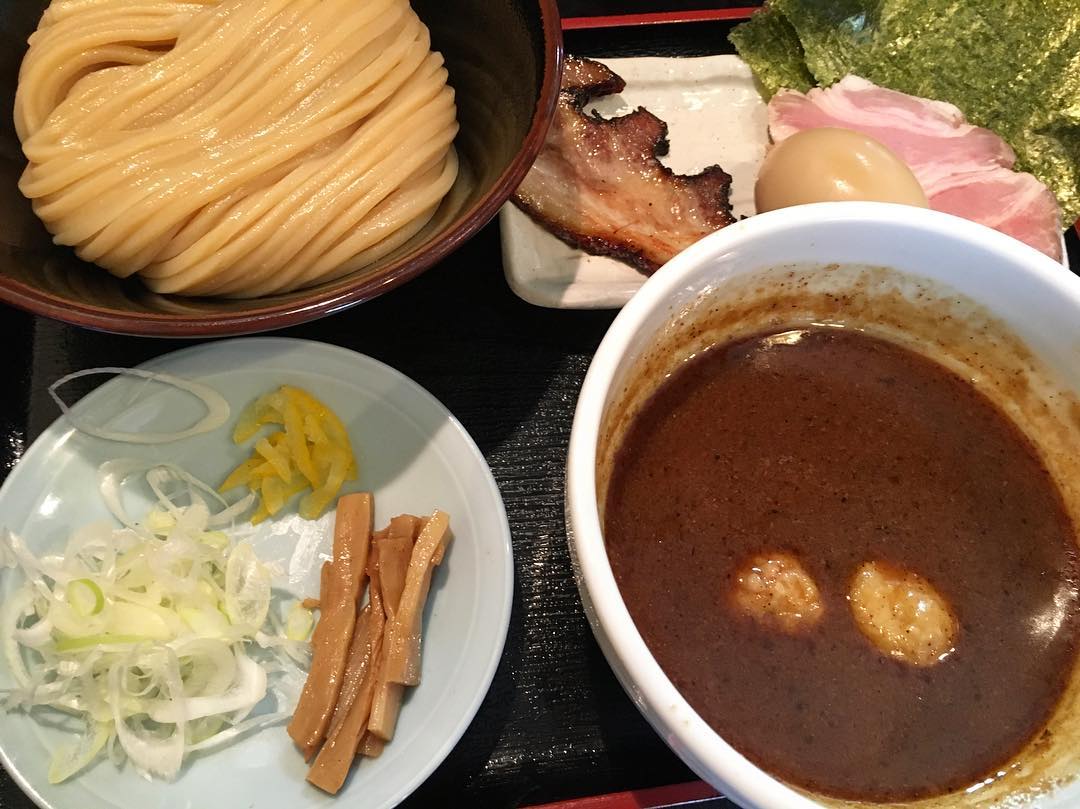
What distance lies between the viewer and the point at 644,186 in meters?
1.60

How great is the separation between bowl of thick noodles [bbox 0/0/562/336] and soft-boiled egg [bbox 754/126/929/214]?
0.54 meters

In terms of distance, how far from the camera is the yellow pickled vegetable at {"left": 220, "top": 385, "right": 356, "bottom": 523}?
129 cm

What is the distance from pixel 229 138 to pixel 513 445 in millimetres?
638

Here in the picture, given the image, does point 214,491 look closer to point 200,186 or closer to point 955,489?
point 200,186

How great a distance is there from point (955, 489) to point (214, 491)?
1.09 m

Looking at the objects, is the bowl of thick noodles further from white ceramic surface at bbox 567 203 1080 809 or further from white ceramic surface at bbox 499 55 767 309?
white ceramic surface at bbox 499 55 767 309

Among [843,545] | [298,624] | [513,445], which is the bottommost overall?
[298,624]

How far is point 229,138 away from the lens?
1.20 m

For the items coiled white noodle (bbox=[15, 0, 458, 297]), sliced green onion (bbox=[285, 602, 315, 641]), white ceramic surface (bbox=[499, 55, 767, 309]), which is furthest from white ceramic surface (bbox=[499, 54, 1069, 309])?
sliced green onion (bbox=[285, 602, 315, 641])

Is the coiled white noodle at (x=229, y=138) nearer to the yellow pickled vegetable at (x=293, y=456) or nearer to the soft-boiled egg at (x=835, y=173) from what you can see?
the yellow pickled vegetable at (x=293, y=456)

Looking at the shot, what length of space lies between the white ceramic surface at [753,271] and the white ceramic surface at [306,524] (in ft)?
1.26

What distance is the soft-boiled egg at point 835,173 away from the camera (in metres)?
1.46

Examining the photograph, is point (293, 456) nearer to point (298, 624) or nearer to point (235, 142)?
point (298, 624)

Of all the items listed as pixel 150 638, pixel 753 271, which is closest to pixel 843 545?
pixel 753 271
